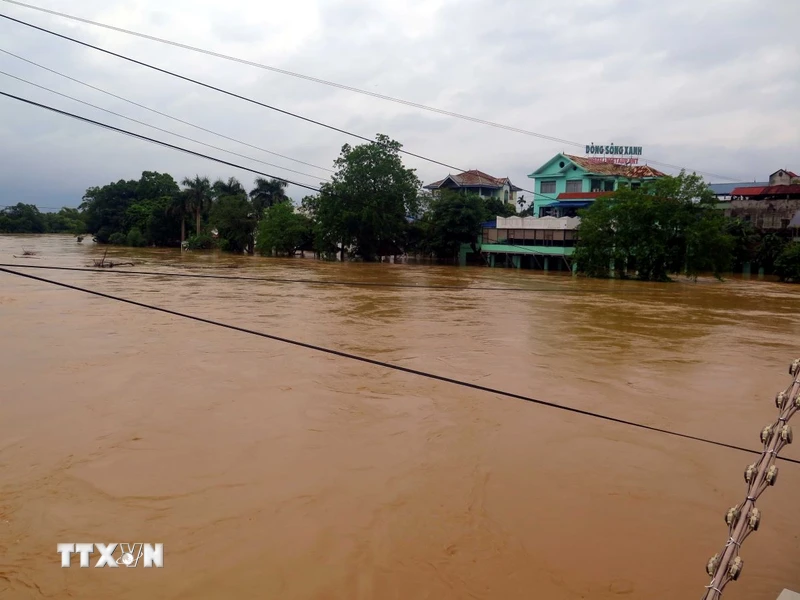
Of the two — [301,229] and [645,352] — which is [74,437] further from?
[301,229]

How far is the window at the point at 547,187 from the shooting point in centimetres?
3914

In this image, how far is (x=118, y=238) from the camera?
58.1 meters

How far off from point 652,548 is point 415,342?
7168 mm

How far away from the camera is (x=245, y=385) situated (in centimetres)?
756

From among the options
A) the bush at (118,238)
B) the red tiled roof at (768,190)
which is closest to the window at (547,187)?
the red tiled roof at (768,190)

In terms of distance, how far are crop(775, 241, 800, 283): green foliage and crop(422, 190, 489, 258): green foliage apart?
16829 millimetres

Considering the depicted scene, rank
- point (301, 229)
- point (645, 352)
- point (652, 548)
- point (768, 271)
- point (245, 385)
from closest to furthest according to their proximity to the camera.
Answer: point (652, 548)
point (245, 385)
point (645, 352)
point (768, 271)
point (301, 229)

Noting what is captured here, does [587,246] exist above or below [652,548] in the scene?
above

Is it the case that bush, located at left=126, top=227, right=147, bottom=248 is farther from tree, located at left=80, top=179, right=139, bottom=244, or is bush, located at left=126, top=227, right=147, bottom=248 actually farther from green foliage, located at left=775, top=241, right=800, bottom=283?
green foliage, located at left=775, top=241, right=800, bottom=283

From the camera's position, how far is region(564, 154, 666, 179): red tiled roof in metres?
37.0

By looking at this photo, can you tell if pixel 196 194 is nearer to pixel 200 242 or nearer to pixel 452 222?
pixel 200 242

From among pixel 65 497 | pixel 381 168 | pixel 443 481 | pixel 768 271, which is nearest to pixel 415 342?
pixel 443 481

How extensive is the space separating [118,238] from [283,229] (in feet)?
78.6

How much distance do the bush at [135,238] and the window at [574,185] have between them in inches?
1582
